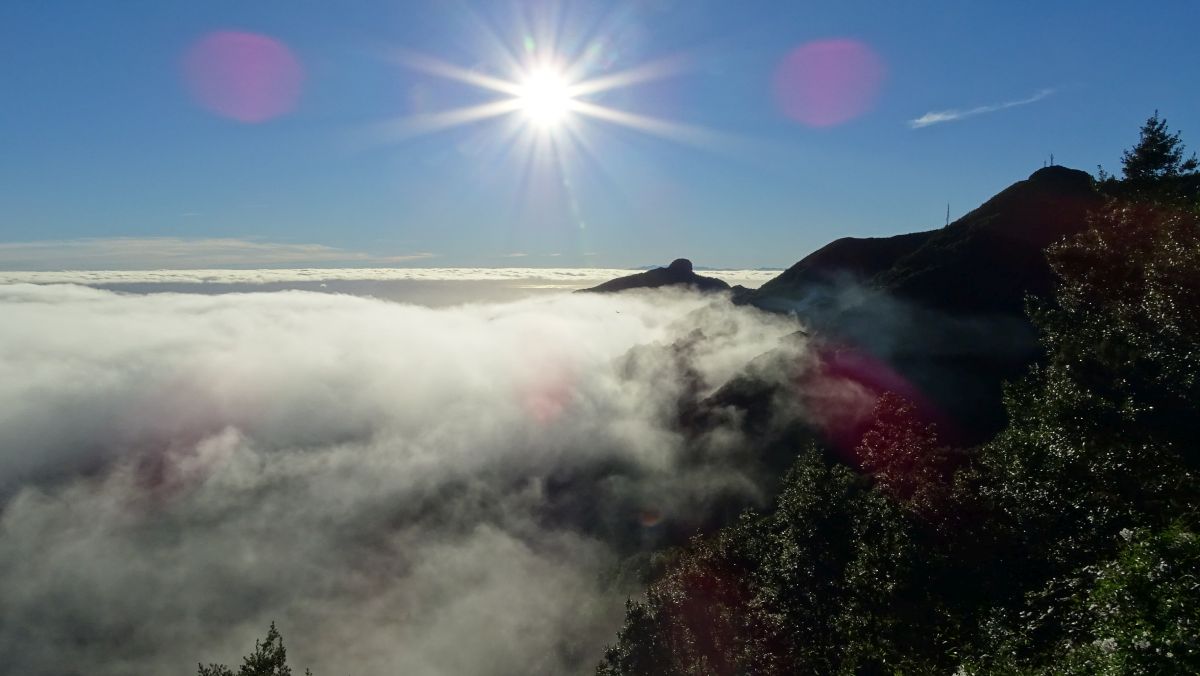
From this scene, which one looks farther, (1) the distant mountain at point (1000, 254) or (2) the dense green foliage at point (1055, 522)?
(1) the distant mountain at point (1000, 254)

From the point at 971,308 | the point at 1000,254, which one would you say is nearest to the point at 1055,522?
the point at 971,308

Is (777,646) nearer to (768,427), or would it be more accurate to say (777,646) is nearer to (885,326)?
(768,427)

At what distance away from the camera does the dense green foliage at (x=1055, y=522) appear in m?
20.0

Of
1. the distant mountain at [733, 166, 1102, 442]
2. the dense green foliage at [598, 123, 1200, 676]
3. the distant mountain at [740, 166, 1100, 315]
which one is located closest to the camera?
the dense green foliage at [598, 123, 1200, 676]

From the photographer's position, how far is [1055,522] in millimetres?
28656

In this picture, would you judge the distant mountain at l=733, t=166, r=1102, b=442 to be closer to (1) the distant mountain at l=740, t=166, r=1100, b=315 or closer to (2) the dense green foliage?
(1) the distant mountain at l=740, t=166, r=1100, b=315

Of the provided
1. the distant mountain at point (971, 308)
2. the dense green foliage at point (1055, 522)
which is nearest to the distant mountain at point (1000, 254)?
the distant mountain at point (971, 308)

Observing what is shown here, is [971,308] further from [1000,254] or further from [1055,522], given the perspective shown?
[1055,522]

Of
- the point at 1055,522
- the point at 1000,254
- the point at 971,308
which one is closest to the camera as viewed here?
the point at 1055,522

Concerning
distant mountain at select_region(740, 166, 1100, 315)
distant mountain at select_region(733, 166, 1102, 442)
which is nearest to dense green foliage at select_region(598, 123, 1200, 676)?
distant mountain at select_region(733, 166, 1102, 442)

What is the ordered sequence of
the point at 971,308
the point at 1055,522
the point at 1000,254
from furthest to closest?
1. the point at 1000,254
2. the point at 971,308
3. the point at 1055,522

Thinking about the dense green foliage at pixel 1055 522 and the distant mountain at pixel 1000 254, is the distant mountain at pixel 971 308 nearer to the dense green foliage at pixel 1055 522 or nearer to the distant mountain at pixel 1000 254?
the distant mountain at pixel 1000 254

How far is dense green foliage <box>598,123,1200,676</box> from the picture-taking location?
787 inches

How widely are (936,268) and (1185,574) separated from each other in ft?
607
